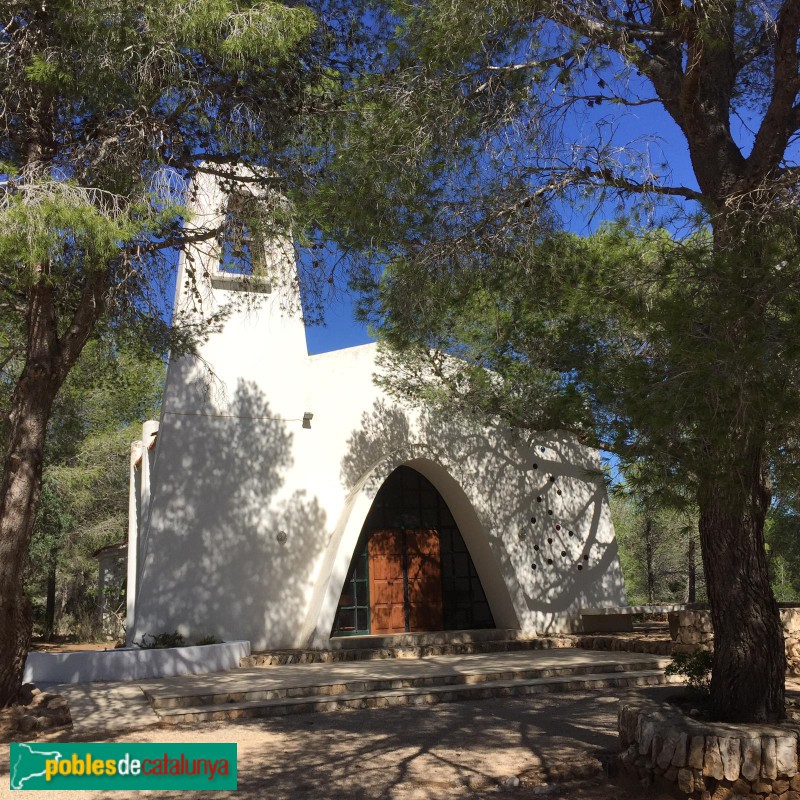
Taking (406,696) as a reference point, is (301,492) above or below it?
above

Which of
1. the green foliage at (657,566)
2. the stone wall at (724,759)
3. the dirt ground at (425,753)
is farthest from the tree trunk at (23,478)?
the green foliage at (657,566)

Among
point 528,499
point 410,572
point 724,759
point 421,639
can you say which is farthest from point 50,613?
point 724,759

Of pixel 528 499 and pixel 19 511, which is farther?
pixel 528 499

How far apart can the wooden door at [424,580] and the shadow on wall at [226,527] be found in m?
1.85

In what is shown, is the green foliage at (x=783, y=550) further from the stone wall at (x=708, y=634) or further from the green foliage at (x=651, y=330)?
the green foliage at (x=651, y=330)

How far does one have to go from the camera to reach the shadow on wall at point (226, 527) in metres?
10.5

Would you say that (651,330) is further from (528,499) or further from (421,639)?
(528,499)

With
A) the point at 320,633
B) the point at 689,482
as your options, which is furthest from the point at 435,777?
the point at 320,633

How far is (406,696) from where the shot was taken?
304 inches

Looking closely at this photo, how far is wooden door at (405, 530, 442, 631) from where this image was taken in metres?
12.4

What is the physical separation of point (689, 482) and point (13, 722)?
5.63 meters

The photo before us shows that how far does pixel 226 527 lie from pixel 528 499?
491 cm

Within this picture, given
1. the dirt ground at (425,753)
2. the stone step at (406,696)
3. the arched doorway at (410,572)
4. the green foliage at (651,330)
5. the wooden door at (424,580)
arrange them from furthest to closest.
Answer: the wooden door at (424,580)
the arched doorway at (410,572)
the stone step at (406,696)
the dirt ground at (425,753)
the green foliage at (651,330)

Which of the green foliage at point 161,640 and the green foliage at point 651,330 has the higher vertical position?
the green foliage at point 651,330
